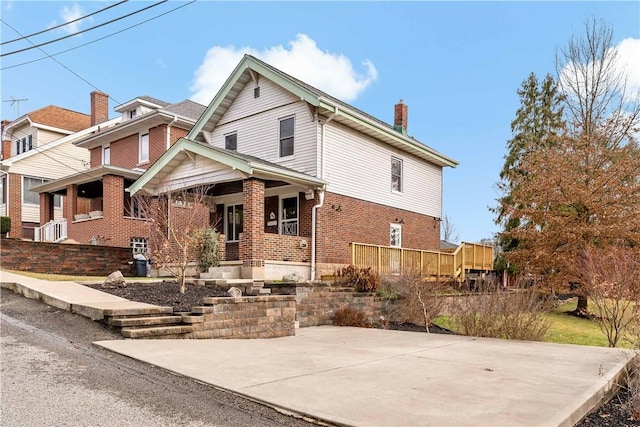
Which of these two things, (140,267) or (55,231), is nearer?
(140,267)

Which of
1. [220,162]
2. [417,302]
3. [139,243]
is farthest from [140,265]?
[417,302]

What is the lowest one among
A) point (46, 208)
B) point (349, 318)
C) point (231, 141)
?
point (349, 318)

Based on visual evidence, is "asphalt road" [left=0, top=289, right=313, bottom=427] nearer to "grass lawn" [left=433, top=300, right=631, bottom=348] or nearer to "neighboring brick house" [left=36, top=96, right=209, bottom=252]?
"grass lawn" [left=433, top=300, right=631, bottom=348]

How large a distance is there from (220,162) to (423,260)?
26.7 feet

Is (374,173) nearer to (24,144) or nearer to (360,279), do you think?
(360,279)

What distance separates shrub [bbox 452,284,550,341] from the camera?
29.6 ft

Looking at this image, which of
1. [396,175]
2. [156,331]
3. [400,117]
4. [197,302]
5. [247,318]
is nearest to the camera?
[156,331]

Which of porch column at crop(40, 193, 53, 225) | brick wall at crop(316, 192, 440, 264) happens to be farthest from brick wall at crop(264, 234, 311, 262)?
porch column at crop(40, 193, 53, 225)

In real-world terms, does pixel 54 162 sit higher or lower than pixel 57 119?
lower

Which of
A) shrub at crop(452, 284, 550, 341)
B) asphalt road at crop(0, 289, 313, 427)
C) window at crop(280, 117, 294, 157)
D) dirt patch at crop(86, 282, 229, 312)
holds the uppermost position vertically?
window at crop(280, 117, 294, 157)

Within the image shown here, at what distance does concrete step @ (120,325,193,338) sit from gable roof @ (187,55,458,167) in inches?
369

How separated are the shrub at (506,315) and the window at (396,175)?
9.09 metres

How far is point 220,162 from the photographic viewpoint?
552 inches

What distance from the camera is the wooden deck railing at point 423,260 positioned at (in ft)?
46.8
